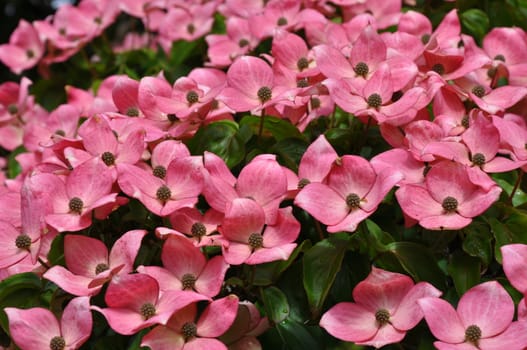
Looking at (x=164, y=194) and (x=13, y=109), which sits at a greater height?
(x=164, y=194)

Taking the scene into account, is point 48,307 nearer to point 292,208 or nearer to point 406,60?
point 292,208

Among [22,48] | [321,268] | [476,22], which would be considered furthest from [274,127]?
[22,48]

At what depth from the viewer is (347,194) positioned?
1.02 metres

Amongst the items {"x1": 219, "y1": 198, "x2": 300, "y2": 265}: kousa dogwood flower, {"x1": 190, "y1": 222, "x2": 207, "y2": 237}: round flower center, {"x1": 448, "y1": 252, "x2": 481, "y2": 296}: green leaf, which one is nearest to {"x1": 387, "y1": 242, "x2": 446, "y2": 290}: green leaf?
{"x1": 448, "y1": 252, "x2": 481, "y2": 296}: green leaf

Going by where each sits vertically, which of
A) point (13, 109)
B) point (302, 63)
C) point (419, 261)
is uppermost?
point (302, 63)

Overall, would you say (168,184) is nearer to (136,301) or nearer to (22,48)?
(136,301)

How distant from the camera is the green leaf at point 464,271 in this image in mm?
986

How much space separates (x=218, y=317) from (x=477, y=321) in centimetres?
31

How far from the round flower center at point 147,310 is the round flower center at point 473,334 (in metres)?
0.37

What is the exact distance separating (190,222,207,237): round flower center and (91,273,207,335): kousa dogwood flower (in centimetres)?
10

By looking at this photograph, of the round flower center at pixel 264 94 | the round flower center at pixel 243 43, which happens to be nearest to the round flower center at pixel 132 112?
the round flower center at pixel 264 94

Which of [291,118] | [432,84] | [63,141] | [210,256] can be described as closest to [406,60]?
[432,84]

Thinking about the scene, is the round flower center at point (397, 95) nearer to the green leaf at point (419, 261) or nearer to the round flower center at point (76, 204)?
the green leaf at point (419, 261)

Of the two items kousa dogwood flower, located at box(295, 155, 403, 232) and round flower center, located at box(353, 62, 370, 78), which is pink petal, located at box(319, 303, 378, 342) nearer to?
kousa dogwood flower, located at box(295, 155, 403, 232)
